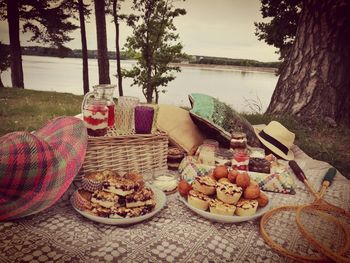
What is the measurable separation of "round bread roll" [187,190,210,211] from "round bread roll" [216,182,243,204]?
8 cm

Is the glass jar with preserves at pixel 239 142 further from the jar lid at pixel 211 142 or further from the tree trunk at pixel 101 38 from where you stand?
the tree trunk at pixel 101 38

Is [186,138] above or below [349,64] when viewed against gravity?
below

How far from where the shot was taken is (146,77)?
19312 mm

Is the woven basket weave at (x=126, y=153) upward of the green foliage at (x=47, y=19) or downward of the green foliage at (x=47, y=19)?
downward

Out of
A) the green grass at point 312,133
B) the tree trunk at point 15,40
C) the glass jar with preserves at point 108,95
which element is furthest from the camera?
the tree trunk at point 15,40

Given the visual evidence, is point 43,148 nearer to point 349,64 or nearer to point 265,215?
point 265,215

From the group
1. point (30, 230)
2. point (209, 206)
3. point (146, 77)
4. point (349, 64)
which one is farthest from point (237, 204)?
point (146, 77)

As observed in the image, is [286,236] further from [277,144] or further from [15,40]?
[15,40]

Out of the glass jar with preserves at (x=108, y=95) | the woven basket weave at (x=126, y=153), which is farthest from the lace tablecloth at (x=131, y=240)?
the glass jar with preserves at (x=108, y=95)

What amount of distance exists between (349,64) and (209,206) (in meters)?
4.92

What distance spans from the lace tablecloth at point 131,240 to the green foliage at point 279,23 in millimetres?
7961

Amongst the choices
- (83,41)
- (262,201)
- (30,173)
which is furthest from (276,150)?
(83,41)

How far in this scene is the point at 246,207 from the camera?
5.76 feet

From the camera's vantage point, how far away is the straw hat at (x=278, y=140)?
10.9 ft
